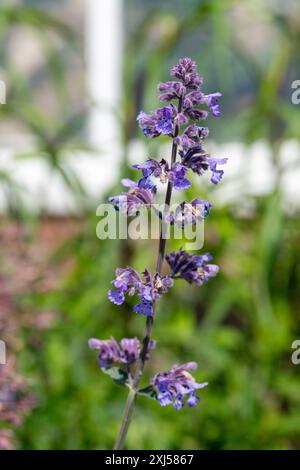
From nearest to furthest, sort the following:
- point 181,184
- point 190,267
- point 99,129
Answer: point 181,184 < point 190,267 < point 99,129

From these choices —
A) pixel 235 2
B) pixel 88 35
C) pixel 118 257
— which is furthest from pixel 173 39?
pixel 88 35

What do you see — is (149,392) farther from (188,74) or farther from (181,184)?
(188,74)

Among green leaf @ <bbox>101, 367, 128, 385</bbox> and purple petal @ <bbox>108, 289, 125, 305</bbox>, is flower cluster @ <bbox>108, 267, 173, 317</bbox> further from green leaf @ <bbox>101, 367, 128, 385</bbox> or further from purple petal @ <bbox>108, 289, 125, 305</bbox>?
green leaf @ <bbox>101, 367, 128, 385</bbox>

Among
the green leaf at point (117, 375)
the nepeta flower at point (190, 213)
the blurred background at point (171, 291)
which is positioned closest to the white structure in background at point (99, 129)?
the blurred background at point (171, 291)

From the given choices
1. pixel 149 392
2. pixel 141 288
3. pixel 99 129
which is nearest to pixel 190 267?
pixel 141 288

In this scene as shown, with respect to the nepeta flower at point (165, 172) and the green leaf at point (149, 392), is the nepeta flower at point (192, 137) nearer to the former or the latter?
the nepeta flower at point (165, 172)
